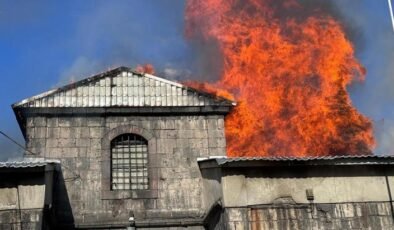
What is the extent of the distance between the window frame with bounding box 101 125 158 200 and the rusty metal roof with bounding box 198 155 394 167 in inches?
126

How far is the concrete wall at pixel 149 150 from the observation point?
17.7 meters

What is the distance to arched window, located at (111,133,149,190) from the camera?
18.4 meters

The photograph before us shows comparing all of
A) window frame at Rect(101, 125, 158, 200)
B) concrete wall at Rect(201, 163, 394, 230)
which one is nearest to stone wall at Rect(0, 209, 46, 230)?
window frame at Rect(101, 125, 158, 200)

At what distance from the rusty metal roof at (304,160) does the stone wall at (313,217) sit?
1334 mm

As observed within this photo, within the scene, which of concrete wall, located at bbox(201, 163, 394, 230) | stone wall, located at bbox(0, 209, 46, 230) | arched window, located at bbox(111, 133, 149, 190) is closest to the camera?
stone wall, located at bbox(0, 209, 46, 230)

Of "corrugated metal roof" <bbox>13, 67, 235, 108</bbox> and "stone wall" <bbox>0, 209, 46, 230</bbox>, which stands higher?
"corrugated metal roof" <bbox>13, 67, 235, 108</bbox>

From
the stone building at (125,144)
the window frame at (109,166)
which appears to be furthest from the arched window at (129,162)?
the window frame at (109,166)

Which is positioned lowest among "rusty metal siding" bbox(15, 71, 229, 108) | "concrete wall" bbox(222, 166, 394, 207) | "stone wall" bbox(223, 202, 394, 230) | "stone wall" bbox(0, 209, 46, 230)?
"stone wall" bbox(223, 202, 394, 230)

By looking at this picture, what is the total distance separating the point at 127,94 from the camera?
1952 centimetres

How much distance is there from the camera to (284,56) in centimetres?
2306

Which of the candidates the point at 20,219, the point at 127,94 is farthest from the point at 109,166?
the point at 20,219

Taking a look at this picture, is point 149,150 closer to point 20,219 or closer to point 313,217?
point 20,219

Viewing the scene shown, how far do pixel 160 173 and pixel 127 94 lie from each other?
3.49m

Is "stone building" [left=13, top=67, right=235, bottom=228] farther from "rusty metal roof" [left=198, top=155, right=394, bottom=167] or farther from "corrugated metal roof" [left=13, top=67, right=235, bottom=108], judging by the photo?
"rusty metal roof" [left=198, top=155, right=394, bottom=167]
